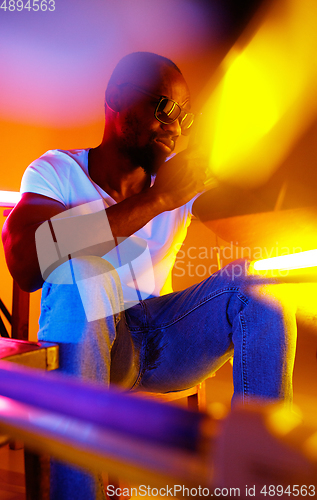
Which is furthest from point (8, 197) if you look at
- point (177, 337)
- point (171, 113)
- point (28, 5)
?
point (28, 5)

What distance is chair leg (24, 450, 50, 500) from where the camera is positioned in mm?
462

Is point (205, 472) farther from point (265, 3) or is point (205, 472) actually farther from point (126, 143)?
point (265, 3)

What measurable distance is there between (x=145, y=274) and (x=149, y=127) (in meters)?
0.47

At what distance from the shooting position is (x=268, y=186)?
2549 mm

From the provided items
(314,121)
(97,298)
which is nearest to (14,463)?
(97,298)

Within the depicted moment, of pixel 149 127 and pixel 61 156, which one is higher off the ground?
pixel 149 127

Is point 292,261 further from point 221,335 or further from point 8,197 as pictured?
point 8,197

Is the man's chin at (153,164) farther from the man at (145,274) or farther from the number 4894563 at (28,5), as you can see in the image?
the number 4894563 at (28,5)

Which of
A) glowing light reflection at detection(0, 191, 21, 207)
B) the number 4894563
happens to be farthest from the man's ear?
the number 4894563

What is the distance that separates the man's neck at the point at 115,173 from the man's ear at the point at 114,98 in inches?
5.5

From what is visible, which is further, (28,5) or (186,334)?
(28,5)

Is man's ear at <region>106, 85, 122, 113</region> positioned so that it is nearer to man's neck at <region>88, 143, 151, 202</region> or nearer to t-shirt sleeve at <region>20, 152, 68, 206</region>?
man's neck at <region>88, 143, 151, 202</region>

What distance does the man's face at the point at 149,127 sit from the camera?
110 cm

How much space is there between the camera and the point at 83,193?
973 millimetres
